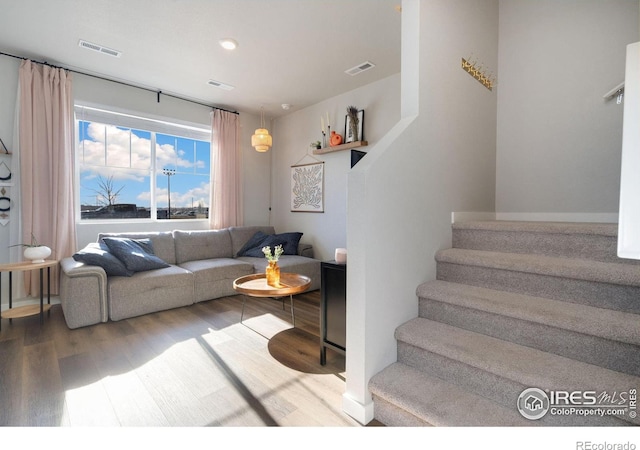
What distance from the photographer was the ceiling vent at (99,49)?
115 inches

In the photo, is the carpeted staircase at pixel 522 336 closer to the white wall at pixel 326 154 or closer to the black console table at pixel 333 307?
the black console table at pixel 333 307

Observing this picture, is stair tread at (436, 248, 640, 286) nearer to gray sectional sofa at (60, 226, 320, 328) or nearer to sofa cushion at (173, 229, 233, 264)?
gray sectional sofa at (60, 226, 320, 328)

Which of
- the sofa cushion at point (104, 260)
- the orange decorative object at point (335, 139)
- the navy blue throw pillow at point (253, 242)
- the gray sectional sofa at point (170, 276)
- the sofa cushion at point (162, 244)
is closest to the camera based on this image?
the gray sectional sofa at point (170, 276)

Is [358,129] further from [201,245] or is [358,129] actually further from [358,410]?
[358,410]

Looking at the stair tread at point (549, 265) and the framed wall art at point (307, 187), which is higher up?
the framed wall art at point (307, 187)

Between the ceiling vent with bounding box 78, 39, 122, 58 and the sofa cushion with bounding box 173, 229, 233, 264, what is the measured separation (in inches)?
84.6

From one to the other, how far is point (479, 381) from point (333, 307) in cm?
96

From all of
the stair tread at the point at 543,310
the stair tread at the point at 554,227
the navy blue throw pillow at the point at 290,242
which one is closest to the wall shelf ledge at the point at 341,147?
the navy blue throw pillow at the point at 290,242

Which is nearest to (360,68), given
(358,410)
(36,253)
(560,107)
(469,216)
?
(560,107)

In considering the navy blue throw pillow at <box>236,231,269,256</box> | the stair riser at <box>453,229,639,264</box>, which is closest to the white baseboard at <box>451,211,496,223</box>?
the stair riser at <box>453,229,639,264</box>

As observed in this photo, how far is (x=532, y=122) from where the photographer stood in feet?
8.80

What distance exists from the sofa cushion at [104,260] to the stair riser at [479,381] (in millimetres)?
2881

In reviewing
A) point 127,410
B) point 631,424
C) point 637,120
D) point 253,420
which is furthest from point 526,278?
point 127,410
